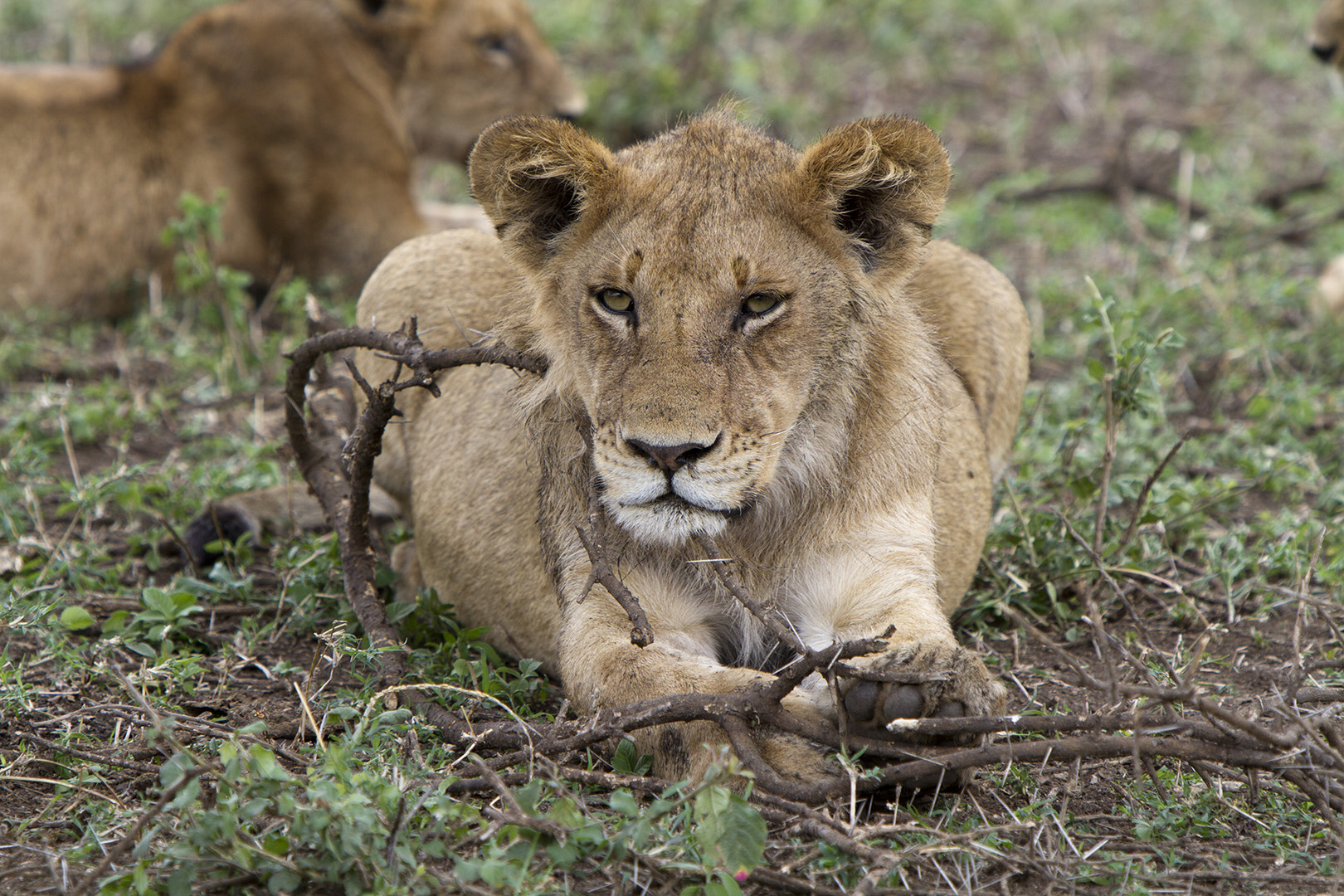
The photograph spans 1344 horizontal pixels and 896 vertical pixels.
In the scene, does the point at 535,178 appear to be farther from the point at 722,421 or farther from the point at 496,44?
the point at 496,44

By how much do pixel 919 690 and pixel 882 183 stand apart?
1.15m

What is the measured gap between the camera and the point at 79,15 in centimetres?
1012

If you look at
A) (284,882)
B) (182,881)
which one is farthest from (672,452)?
(182,881)

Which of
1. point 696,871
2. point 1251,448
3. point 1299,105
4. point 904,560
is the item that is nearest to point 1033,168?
point 1299,105

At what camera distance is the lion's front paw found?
9.50 ft

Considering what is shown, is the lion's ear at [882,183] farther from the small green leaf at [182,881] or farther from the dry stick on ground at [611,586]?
the small green leaf at [182,881]

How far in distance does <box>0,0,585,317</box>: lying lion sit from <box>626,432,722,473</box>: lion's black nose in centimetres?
458

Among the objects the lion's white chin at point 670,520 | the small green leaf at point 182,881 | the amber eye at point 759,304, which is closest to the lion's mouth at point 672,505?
the lion's white chin at point 670,520

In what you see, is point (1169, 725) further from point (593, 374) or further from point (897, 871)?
point (593, 374)

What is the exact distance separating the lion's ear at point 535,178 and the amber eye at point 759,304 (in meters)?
0.48

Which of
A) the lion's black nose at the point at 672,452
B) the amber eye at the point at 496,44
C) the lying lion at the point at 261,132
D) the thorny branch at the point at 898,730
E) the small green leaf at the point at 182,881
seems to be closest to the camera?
the small green leaf at the point at 182,881

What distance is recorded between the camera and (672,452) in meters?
2.89

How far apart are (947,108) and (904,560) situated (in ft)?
21.0

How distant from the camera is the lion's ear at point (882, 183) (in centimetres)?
315
